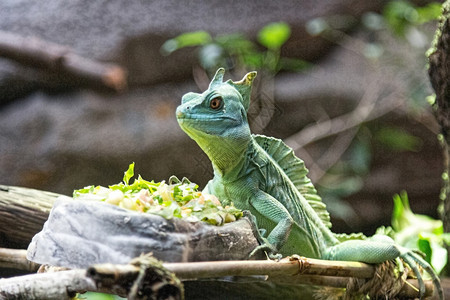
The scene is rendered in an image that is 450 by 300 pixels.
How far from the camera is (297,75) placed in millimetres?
5957

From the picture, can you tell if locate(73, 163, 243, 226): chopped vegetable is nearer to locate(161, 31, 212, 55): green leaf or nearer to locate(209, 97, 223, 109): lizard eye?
locate(209, 97, 223, 109): lizard eye

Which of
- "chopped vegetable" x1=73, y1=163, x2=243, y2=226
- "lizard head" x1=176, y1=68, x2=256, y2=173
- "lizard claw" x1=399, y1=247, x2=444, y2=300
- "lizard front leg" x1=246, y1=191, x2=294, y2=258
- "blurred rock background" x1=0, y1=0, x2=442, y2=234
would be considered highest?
"blurred rock background" x1=0, y1=0, x2=442, y2=234

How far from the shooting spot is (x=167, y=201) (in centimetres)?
210

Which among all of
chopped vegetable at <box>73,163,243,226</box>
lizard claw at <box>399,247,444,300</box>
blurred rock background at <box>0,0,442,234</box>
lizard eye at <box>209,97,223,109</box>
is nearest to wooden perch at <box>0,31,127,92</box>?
blurred rock background at <box>0,0,442,234</box>

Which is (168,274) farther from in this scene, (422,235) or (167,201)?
(422,235)

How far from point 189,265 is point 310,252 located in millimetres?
1070

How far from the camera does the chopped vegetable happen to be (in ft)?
6.47

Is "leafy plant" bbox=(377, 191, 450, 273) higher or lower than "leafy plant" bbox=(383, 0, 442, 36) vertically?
lower

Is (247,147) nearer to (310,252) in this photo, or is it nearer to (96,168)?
(310,252)

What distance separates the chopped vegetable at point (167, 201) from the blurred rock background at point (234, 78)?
273cm

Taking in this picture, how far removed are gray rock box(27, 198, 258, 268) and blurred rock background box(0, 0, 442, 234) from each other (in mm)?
3024

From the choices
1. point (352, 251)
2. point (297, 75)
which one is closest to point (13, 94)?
point (297, 75)

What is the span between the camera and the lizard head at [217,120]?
92.7 inches

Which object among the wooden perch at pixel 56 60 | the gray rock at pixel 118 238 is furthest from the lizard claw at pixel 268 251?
the wooden perch at pixel 56 60
